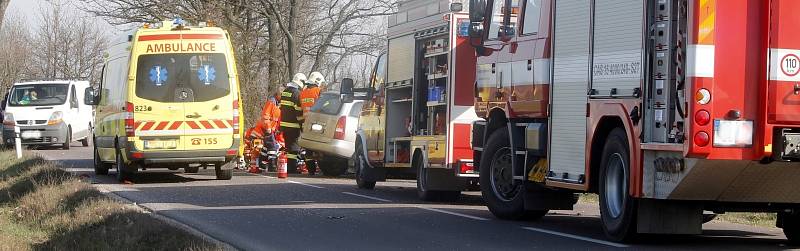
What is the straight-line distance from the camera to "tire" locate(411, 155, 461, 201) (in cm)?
1731

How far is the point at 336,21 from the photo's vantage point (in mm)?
42750

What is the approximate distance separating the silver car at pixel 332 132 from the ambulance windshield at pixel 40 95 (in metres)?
16.1

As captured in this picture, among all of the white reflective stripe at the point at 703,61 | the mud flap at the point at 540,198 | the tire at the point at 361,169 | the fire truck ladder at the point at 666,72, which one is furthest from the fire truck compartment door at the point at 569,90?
the tire at the point at 361,169

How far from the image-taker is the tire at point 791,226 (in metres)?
11.8

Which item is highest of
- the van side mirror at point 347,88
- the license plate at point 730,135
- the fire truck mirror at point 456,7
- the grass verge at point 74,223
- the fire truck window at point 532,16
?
the fire truck mirror at point 456,7

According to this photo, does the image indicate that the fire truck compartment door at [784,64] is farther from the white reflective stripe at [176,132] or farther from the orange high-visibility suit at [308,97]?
the orange high-visibility suit at [308,97]

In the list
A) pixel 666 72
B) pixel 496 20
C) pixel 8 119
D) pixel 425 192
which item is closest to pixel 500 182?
pixel 496 20

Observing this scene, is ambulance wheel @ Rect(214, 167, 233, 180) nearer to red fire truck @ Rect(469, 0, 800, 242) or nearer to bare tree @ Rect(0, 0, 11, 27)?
red fire truck @ Rect(469, 0, 800, 242)

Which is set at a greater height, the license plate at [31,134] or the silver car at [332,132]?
the silver car at [332,132]

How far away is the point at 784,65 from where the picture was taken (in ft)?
33.1

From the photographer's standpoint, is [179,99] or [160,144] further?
[179,99]

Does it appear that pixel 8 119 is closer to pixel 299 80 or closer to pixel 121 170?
pixel 299 80

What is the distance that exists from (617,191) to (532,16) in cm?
294

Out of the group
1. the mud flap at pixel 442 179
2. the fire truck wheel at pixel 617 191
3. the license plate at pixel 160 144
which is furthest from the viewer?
the license plate at pixel 160 144
